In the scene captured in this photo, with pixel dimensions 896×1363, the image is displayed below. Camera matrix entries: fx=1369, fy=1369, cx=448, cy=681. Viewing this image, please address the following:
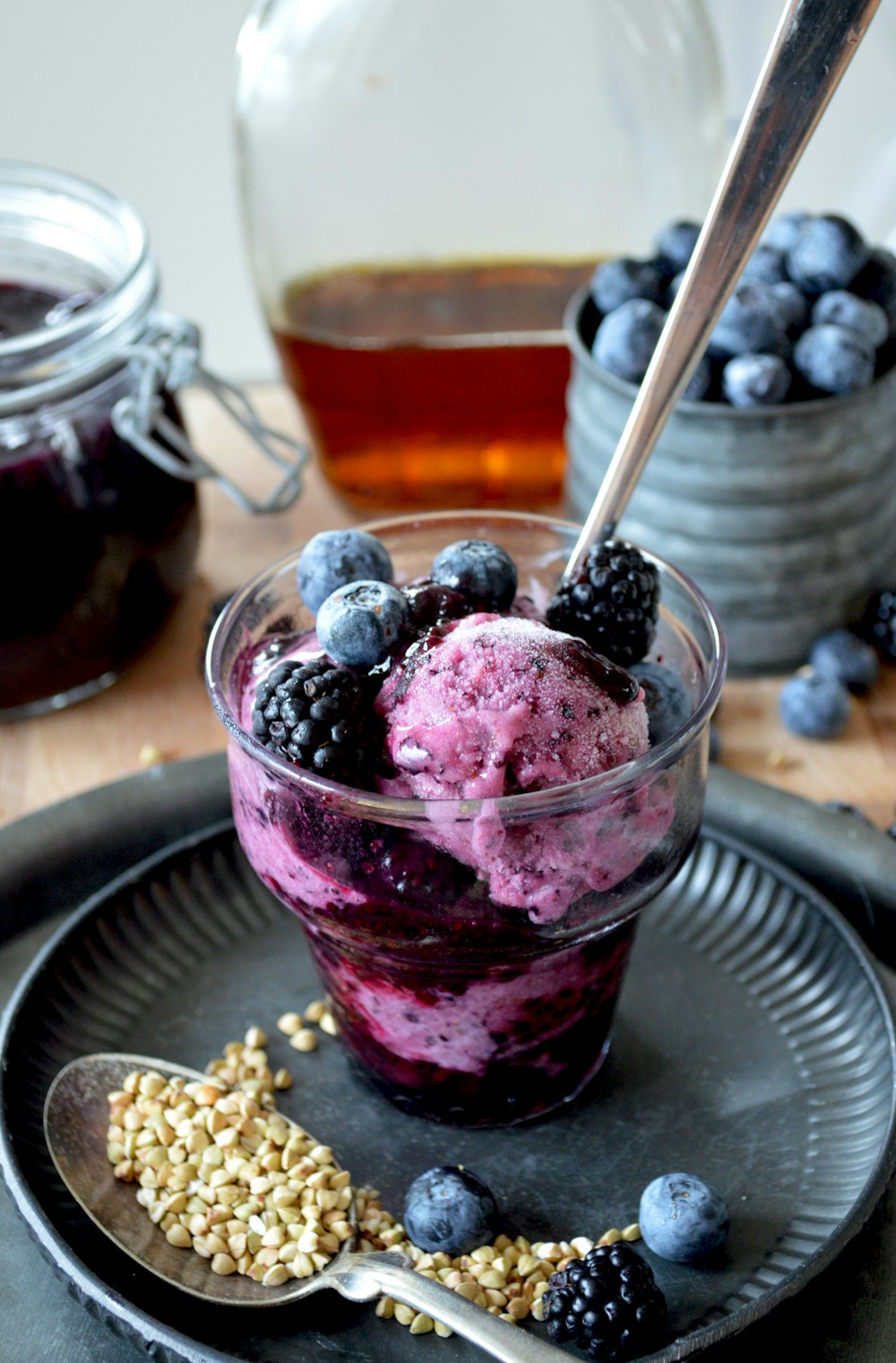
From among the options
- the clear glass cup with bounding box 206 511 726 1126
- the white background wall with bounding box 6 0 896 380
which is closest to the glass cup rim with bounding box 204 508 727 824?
the clear glass cup with bounding box 206 511 726 1126

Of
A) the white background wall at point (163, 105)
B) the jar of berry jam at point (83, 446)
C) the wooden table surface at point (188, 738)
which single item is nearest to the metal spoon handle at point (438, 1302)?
the wooden table surface at point (188, 738)

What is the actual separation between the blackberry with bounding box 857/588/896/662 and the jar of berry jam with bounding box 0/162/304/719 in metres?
0.70

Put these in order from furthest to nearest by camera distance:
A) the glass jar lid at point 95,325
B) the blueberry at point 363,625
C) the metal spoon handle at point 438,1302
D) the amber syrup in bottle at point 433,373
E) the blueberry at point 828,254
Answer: the amber syrup in bottle at point 433,373, the blueberry at point 828,254, the glass jar lid at point 95,325, the blueberry at point 363,625, the metal spoon handle at point 438,1302

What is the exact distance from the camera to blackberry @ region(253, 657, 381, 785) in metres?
0.86

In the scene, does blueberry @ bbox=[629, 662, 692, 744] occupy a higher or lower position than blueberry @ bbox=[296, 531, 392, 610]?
lower

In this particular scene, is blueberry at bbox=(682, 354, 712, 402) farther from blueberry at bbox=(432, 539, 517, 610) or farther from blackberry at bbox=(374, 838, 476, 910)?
blackberry at bbox=(374, 838, 476, 910)

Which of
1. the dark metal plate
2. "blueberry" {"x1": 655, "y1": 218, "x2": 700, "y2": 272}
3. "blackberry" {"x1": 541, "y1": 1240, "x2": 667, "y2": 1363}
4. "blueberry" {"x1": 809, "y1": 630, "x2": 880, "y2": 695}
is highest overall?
"blueberry" {"x1": 655, "y1": 218, "x2": 700, "y2": 272}

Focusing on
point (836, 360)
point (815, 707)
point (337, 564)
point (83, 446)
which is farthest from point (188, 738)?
point (836, 360)

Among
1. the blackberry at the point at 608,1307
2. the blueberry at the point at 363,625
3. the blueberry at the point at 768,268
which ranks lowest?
the blackberry at the point at 608,1307

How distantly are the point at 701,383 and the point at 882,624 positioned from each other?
37 cm

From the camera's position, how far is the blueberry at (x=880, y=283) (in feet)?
5.02

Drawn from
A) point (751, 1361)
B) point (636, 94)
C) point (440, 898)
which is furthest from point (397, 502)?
point (751, 1361)

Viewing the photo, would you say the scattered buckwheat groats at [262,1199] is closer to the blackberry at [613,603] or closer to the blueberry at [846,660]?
the blackberry at [613,603]

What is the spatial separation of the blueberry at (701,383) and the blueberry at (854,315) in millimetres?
136
